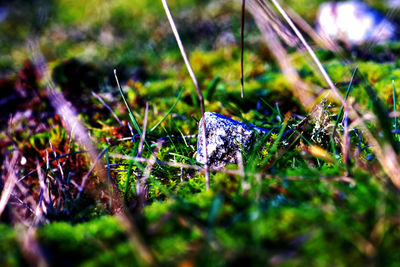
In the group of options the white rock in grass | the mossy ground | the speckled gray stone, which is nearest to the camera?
the mossy ground

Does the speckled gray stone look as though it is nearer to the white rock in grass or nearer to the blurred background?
the blurred background

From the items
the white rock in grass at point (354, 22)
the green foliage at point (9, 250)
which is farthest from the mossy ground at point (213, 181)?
the white rock in grass at point (354, 22)

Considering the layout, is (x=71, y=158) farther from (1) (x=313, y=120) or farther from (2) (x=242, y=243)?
(1) (x=313, y=120)

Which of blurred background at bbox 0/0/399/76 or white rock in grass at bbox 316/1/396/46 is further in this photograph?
blurred background at bbox 0/0/399/76

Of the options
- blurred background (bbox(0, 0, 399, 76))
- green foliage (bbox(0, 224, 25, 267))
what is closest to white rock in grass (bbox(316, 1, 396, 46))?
blurred background (bbox(0, 0, 399, 76))

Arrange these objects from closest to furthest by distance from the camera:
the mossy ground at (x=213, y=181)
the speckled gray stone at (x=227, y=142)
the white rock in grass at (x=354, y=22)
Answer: the mossy ground at (x=213, y=181) < the speckled gray stone at (x=227, y=142) < the white rock in grass at (x=354, y=22)

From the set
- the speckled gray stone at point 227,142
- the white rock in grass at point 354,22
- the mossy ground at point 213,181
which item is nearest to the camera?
the mossy ground at point 213,181

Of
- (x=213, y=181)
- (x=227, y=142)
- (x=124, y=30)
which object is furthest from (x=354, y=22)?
(x=124, y=30)

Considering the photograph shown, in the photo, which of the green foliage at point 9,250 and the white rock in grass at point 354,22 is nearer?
the green foliage at point 9,250

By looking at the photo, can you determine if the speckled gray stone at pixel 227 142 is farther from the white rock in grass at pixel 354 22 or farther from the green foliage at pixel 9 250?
the white rock in grass at pixel 354 22

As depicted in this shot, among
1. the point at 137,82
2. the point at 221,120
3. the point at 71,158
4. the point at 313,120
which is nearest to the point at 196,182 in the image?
the point at 221,120
